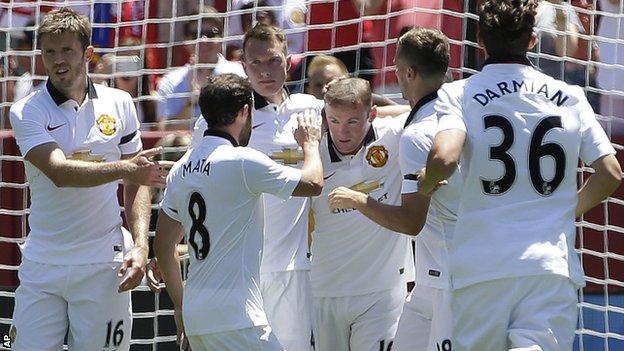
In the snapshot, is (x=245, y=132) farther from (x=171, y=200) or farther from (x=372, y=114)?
(x=372, y=114)

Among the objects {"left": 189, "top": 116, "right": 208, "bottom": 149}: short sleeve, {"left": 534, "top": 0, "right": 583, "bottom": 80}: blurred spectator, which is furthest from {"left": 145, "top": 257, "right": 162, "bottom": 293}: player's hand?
{"left": 534, "top": 0, "right": 583, "bottom": 80}: blurred spectator

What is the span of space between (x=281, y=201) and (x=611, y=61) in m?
2.52

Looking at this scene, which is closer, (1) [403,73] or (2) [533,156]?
(2) [533,156]

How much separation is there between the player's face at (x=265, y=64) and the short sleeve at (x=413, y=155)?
43.0 inches

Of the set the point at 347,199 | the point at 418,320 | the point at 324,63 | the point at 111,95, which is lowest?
the point at 418,320

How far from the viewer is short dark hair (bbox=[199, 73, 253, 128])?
516 centimetres

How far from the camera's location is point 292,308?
19.1ft

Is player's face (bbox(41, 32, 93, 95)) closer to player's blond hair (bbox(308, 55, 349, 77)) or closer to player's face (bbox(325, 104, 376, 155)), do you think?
player's face (bbox(325, 104, 376, 155))

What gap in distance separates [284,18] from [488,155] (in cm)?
345

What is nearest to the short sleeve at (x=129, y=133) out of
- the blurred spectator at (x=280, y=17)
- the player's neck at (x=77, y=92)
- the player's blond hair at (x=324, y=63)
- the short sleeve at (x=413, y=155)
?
the player's neck at (x=77, y=92)

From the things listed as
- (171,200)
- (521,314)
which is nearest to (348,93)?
(171,200)

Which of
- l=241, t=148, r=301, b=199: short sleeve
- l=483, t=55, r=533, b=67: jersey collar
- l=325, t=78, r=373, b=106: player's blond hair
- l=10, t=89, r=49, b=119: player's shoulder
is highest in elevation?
l=483, t=55, r=533, b=67: jersey collar

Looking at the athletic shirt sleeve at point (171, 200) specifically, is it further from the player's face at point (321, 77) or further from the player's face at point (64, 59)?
the player's face at point (321, 77)

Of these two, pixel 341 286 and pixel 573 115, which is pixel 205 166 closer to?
pixel 341 286
